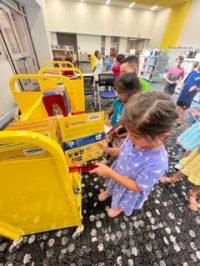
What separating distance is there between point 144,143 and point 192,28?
8267 millimetres

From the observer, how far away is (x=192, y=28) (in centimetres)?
596

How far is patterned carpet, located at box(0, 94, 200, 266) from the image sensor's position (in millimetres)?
862

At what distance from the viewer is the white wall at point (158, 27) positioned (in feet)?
25.5

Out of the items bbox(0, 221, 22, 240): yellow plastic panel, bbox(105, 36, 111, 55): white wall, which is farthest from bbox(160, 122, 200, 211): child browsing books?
bbox(105, 36, 111, 55): white wall

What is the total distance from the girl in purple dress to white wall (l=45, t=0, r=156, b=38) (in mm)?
8763

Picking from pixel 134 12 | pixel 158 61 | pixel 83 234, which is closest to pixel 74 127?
pixel 83 234

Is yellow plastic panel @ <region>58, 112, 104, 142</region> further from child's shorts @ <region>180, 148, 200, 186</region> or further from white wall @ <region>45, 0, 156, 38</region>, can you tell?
white wall @ <region>45, 0, 156, 38</region>

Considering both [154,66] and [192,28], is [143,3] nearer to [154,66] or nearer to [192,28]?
[192,28]

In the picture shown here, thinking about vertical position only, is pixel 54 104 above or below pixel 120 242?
above

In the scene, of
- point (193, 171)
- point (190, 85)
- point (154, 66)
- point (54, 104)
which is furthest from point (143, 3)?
point (193, 171)

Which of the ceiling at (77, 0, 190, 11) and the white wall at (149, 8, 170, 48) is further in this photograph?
the white wall at (149, 8, 170, 48)

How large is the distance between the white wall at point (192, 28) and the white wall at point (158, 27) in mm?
1878

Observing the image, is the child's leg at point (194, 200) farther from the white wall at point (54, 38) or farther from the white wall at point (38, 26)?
the white wall at point (54, 38)

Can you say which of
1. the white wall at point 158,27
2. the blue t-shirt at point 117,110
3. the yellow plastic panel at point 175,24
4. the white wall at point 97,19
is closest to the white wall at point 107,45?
the white wall at point 97,19
